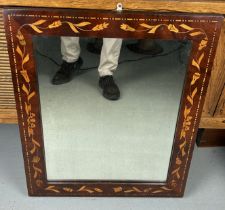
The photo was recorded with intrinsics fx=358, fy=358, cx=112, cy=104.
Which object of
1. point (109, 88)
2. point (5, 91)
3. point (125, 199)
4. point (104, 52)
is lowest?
point (125, 199)

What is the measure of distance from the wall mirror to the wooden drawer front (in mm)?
202

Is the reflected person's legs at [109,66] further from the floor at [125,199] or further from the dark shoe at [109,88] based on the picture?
the floor at [125,199]

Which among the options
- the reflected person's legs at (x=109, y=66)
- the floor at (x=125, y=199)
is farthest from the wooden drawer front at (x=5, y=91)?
the reflected person's legs at (x=109, y=66)

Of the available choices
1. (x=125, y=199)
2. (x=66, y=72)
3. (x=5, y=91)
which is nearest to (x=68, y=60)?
(x=66, y=72)

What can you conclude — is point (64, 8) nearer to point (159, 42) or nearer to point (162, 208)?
point (159, 42)

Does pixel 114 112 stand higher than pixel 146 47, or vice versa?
pixel 146 47

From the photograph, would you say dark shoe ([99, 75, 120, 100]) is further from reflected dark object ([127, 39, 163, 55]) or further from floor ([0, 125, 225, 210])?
floor ([0, 125, 225, 210])

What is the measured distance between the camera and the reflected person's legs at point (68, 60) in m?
0.88

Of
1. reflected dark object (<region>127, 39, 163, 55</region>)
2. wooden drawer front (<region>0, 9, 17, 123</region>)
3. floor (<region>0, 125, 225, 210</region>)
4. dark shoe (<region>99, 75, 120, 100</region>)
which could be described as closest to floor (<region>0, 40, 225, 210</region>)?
floor (<region>0, 125, 225, 210</region>)

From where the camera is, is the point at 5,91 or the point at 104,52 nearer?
the point at 104,52

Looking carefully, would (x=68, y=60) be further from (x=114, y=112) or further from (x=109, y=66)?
(x=114, y=112)

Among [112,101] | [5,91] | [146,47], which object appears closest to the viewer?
[146,47]

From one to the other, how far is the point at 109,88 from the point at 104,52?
0.11 metres

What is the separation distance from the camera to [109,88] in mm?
974
